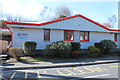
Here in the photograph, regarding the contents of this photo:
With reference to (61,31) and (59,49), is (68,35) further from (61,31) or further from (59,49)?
(59,49)

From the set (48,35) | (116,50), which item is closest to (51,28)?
(48,35)

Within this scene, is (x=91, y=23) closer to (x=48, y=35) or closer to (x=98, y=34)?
(x=98, y=34)

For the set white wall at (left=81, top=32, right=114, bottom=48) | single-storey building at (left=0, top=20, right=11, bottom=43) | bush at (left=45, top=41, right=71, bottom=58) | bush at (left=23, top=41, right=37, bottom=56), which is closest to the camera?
bush at (left=45, top=41, right=71, bottom=58)

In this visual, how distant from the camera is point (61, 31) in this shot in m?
14.0

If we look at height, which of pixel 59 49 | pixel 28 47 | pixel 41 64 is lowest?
pixel 41 64

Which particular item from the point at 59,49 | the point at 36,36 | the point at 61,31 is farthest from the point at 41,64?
the point at 61,31

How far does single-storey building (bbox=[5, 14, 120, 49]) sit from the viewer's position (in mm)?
12180

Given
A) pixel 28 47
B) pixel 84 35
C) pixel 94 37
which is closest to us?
pixel 28 47

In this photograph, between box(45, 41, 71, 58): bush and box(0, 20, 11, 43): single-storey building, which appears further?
box(0, 20, 11, 43): single-storey building

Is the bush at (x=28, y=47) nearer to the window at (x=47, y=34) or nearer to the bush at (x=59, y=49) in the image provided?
the bush at (x=59, y=49)

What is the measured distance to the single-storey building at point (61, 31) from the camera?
1218cm

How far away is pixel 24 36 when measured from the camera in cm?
1239

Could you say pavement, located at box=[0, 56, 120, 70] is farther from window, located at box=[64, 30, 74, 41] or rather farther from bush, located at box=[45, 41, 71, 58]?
window, located at box=[64, 30, 74, 41]

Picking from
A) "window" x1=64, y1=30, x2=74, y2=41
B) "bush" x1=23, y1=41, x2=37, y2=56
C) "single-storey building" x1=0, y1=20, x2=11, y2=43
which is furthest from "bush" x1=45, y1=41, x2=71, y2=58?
"single-storey building" x1=0, y1=20, x2=11, y2=43
